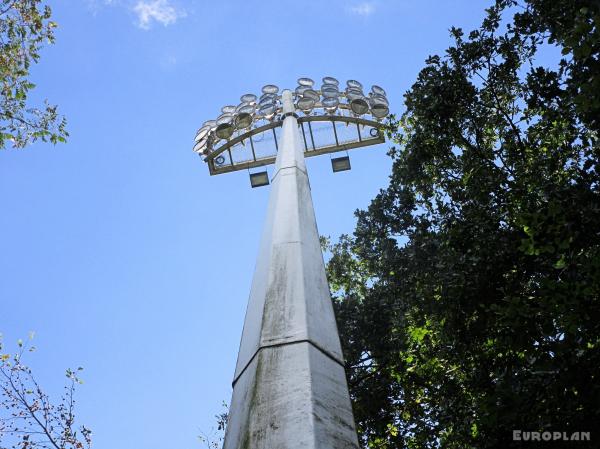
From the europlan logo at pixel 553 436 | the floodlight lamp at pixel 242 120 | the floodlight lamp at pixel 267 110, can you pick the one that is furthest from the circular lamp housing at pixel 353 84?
the europlan logo at pixel 553 436

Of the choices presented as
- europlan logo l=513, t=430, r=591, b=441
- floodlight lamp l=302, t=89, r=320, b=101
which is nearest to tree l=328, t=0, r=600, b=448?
europlan logo l=513, t=430, r=591, b=441

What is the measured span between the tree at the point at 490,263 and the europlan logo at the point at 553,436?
0.09 metres

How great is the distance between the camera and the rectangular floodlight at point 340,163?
607 inches

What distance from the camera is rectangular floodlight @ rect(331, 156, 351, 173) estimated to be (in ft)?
50.5

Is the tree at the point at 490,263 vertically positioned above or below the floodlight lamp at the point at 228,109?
below

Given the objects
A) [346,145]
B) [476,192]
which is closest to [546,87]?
[476,192]

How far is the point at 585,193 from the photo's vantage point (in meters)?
8.02

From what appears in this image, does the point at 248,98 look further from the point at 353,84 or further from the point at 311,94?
the point at 353,84

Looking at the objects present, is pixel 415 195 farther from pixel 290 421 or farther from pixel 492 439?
pixel 290 421

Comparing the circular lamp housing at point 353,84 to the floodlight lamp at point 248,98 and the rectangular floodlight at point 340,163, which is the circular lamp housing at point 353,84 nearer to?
the rectangular floodlight at point 340,163

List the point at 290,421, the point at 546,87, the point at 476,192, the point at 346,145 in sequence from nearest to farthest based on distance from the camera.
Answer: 1. the point at 290,421
2. the point at 546,87
3. the point at 476,192
4. the point at 346,145

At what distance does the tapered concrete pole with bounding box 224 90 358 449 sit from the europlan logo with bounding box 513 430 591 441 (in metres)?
3.38

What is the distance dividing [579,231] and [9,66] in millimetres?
10433

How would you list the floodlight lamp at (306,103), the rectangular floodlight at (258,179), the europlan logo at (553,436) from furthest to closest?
the rectangular floodlight at (258,179)
the floodlight lamp at (306,103)
the europlan logo at (553,436)
